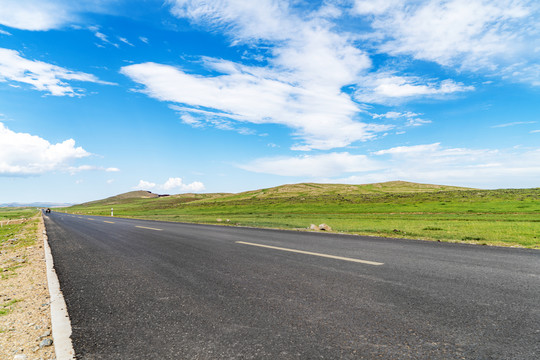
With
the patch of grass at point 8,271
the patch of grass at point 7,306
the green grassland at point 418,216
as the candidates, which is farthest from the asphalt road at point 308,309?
the green grassland at point 418,216

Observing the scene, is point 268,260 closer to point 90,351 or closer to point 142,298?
point 142,298

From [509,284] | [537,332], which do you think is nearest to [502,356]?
[537,332]

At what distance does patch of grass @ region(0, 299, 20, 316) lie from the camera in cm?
421

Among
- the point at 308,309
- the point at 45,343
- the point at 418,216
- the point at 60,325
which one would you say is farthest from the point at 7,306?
the point at 418,216

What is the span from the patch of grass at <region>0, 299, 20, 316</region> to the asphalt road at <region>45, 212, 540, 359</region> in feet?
2.37

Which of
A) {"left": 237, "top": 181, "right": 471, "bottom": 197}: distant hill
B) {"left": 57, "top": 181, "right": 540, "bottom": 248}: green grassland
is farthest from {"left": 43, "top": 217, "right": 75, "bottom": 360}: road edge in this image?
{"left": 237, "top": 181, "right": 471, "bottom": 197}: distant hill

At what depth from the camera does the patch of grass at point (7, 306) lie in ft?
13.8

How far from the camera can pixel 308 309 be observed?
3738 mm

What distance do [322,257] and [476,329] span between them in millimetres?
4263

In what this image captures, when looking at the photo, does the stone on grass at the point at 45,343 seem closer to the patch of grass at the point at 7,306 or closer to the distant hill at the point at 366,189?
the patch of grass at the point at 7,306

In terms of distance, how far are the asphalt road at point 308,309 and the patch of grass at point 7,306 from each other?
721mm

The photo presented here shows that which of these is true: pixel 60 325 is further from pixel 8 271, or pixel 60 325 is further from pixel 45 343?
pixel 8 271

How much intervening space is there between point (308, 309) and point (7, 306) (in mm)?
4863

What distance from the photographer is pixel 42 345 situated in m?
3.12
